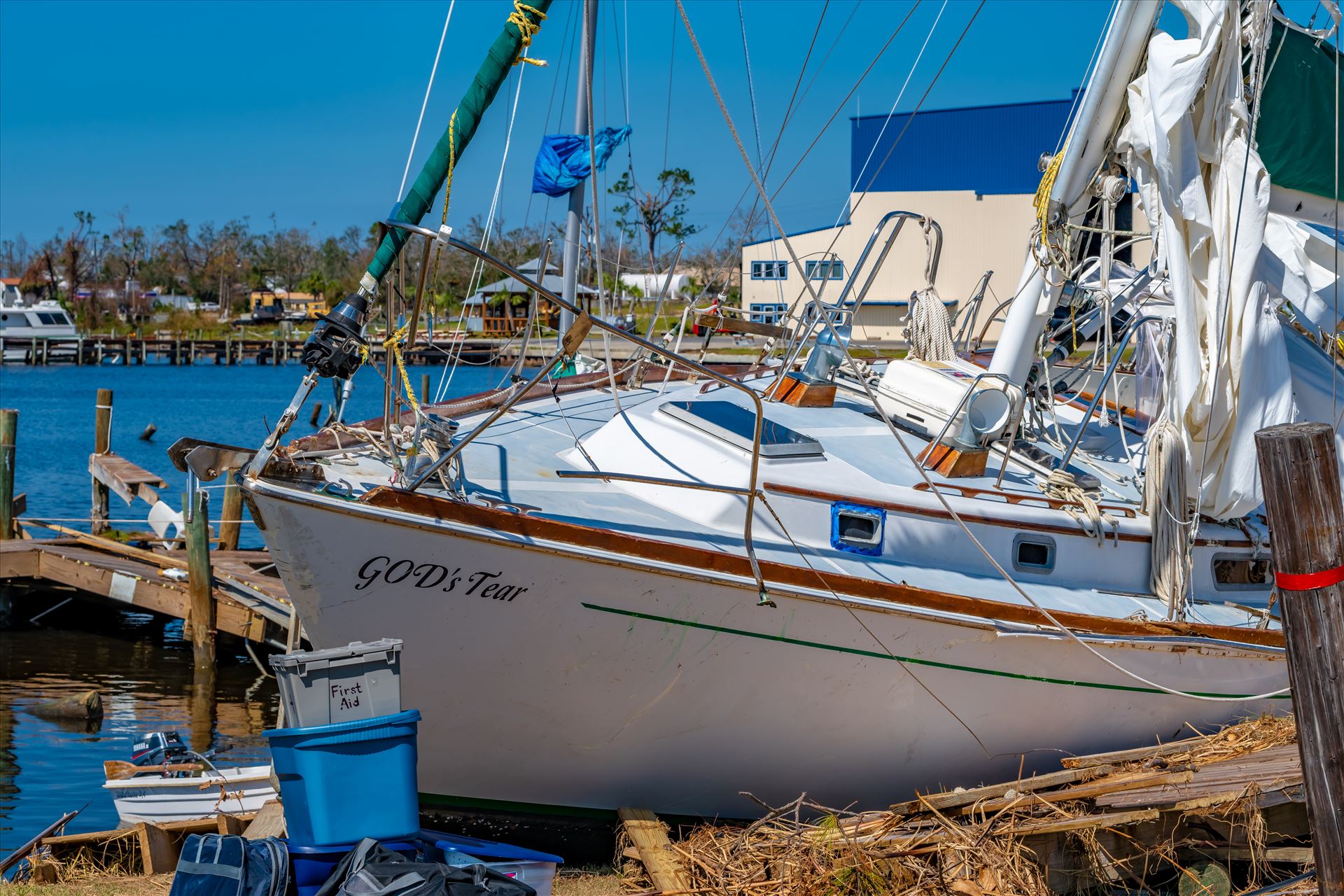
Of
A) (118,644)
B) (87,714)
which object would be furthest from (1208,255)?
(118,644)

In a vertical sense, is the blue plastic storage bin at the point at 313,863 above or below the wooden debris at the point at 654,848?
above

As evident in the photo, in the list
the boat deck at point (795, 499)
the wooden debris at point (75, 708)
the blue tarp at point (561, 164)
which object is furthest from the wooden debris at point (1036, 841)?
the wooden debris at point (75, 708)

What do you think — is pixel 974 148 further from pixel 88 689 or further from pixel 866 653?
pixel 866 653

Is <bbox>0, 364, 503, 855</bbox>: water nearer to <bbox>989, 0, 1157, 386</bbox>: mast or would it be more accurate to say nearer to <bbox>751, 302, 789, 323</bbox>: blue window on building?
<bbox>751, 302, 789, 323</bbox>: blue window on building

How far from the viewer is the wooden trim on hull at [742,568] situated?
607 centimetres

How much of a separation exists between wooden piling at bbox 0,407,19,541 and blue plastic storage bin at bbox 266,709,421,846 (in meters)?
11.2

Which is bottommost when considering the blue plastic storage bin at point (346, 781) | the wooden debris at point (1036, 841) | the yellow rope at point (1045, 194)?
the wooden debris at point (1036, 841)

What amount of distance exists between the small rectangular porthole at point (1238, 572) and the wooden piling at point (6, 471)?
1346 centimetres

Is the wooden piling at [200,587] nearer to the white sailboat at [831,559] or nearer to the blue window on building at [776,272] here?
the white sailboat at [831,559]

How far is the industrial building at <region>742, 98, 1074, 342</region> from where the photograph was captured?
46.2 m

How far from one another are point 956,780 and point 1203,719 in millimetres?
1765

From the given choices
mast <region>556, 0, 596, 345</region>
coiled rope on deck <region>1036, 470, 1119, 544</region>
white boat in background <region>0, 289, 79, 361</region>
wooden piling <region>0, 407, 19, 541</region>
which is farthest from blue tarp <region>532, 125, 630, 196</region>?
white boat in background <region>0, 289, 79, 361</region>

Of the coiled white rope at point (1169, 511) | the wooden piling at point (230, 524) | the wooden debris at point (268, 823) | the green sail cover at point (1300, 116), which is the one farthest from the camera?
the wooden piling at point (230, 524)

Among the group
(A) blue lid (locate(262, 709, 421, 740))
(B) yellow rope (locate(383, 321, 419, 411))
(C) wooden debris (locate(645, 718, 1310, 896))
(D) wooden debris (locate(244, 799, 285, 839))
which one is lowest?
(D) wooden debris (locate(244, 799, 285, 839))
